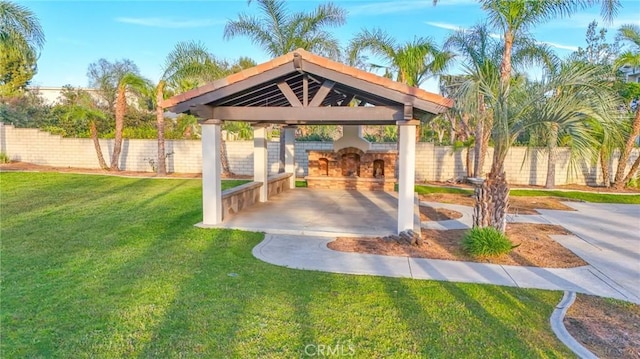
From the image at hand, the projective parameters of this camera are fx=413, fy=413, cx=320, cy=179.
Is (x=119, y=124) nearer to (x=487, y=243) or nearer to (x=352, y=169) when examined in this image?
(x=352, y=169)

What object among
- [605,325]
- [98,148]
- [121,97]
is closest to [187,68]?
[121,97]

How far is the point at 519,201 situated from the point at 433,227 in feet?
18.3

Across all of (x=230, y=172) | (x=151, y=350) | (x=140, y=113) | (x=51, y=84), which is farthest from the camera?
(x=51, y=84)

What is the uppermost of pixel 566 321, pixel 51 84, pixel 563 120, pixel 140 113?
pixel 51 84

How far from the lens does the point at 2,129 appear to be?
65.5 ft

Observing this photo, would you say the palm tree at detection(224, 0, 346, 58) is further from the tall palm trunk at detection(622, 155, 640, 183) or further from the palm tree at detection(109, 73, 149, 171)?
the tall palm trunk at detection(622, 155, 640, 183)

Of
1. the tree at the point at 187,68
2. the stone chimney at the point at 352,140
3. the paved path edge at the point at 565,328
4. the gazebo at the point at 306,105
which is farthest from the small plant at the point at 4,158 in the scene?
the paved path edge at the point at 565,328

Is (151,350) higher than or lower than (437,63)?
lower

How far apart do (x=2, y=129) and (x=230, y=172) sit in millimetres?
11491

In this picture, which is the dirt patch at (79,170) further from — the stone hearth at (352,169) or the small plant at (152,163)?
the stone hearth at (352,169)

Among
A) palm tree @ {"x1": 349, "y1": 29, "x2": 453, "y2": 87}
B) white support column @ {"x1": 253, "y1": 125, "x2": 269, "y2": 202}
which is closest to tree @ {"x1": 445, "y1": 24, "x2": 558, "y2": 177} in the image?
palm tree @ {"x1": 349, "y1": 29, "x2": 453, "y2": 87}

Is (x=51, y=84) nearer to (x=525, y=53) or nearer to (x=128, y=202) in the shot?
(x=128, y=202)

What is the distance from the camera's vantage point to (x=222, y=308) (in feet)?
14.1

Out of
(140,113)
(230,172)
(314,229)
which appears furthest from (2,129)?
(314,229)
